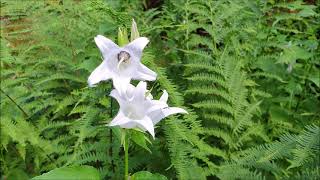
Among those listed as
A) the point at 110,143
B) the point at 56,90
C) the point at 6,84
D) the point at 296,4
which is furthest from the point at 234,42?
the point at 6,84

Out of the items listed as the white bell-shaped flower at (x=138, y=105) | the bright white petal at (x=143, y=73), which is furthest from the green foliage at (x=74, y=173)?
the bright white petal at (x=143, y=73)

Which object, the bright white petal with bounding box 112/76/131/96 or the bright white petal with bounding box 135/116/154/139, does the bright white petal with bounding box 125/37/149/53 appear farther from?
the bright white petal with bounding box 135/116/154/139

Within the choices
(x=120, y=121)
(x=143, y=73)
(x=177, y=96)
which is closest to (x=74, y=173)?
(x=120, y=121)

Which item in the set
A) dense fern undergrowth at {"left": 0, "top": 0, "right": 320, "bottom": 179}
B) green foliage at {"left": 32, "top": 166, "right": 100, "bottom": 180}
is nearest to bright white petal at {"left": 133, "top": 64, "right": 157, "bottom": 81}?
green foliage at {"left": 32, "top": 166, "right": 100, "bottom": 180}

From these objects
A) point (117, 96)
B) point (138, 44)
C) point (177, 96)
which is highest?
point (138, 44)

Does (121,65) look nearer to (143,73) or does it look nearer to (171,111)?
(143,73)

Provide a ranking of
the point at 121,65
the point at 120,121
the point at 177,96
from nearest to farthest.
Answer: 1. the point at 120,121
2. the point at 121,65
3. the point at 177,96

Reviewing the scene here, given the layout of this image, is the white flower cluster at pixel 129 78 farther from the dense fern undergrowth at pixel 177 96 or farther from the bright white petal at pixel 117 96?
the dense fern undergrowth at pixel 177 96
